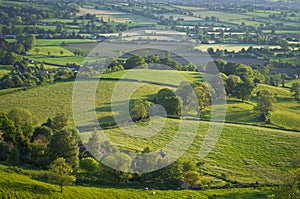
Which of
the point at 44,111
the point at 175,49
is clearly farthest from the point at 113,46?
the point at 44,111

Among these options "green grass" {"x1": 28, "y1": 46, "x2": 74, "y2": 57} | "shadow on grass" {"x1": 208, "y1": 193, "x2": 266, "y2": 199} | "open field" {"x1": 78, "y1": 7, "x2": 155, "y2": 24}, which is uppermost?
"open field" {"x1": 78, "y1": 7, "x2": 155, "y2": 24}

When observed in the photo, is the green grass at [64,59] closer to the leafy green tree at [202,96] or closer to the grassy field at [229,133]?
the grassy field at [229,133]

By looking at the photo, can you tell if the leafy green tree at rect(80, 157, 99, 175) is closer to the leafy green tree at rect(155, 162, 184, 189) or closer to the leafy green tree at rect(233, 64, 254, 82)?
the leafy green tree at rect(155, 162, 184, 189)

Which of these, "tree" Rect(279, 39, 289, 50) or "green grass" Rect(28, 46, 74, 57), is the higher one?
"tree" Rect(279, 39, 289, 50)

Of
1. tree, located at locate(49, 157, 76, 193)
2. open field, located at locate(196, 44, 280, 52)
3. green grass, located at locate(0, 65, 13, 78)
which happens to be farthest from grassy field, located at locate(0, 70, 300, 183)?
open field, located at locate(196, 44, 280, 52)

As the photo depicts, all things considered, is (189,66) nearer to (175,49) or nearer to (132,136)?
(175,49)

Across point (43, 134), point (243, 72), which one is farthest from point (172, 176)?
point (243, 72)
